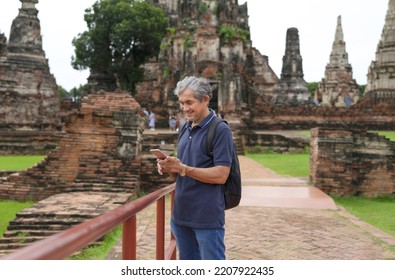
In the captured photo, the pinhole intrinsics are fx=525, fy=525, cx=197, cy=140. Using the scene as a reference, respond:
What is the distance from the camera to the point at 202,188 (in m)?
3.28

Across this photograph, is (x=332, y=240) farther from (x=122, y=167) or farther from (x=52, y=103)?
(x=52, y=103)

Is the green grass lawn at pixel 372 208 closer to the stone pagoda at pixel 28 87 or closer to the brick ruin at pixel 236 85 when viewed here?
the stone pagoda at pixel 28 87

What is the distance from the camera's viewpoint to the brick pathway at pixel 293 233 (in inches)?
226

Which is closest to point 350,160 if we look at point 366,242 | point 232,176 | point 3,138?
point 366,242

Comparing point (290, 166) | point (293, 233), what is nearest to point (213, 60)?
point (290, 166)

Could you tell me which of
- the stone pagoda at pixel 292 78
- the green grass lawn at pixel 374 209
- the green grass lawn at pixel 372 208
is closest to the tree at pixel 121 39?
the stone pagoda at pixel 292 78

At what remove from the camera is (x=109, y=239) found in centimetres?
624

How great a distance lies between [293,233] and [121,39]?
2982 cm

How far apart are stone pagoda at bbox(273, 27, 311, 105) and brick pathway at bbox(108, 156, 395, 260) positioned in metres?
22.5

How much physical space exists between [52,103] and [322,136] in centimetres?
1299

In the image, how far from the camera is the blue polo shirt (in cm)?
326

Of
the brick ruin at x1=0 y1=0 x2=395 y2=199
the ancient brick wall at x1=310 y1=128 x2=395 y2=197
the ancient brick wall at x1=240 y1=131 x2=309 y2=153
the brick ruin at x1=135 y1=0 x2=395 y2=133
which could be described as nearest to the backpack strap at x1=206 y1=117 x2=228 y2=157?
the brick ruin at x1=0 y1=0 x2=395 y2=199

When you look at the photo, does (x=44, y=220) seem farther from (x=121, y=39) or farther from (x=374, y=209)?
(x=121, y=39)

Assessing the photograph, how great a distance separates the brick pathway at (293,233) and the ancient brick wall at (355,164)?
3.00ft
